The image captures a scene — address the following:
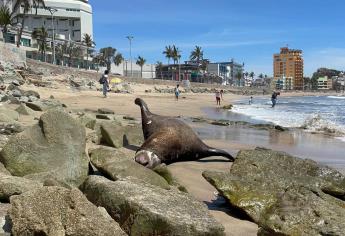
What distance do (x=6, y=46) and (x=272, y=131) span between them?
1254 inches

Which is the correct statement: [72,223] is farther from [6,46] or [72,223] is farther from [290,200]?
[6,46]

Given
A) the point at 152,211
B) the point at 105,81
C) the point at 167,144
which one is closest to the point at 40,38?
the point at 105,81

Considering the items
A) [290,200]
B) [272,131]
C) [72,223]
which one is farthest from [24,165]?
[272,131]

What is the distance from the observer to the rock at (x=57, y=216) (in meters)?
3.20

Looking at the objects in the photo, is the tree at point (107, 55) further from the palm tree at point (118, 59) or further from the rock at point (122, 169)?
the rock at point (122, 169)

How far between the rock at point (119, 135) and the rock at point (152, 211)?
4529mm

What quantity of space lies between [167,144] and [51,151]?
8.85ft

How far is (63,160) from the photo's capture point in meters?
5.26

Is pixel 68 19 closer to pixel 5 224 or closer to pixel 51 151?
pixel 51 151

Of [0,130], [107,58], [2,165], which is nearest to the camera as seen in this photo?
[2,165]

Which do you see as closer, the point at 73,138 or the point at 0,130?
the point at 73,138

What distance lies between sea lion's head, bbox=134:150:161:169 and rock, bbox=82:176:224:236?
2690 mm

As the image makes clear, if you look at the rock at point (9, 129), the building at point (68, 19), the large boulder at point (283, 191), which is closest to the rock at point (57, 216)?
the large boulder at point (283, 191)

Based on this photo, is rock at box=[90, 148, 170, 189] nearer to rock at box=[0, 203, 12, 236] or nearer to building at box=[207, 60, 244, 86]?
rock at box=[0, 203, 12, 236]
